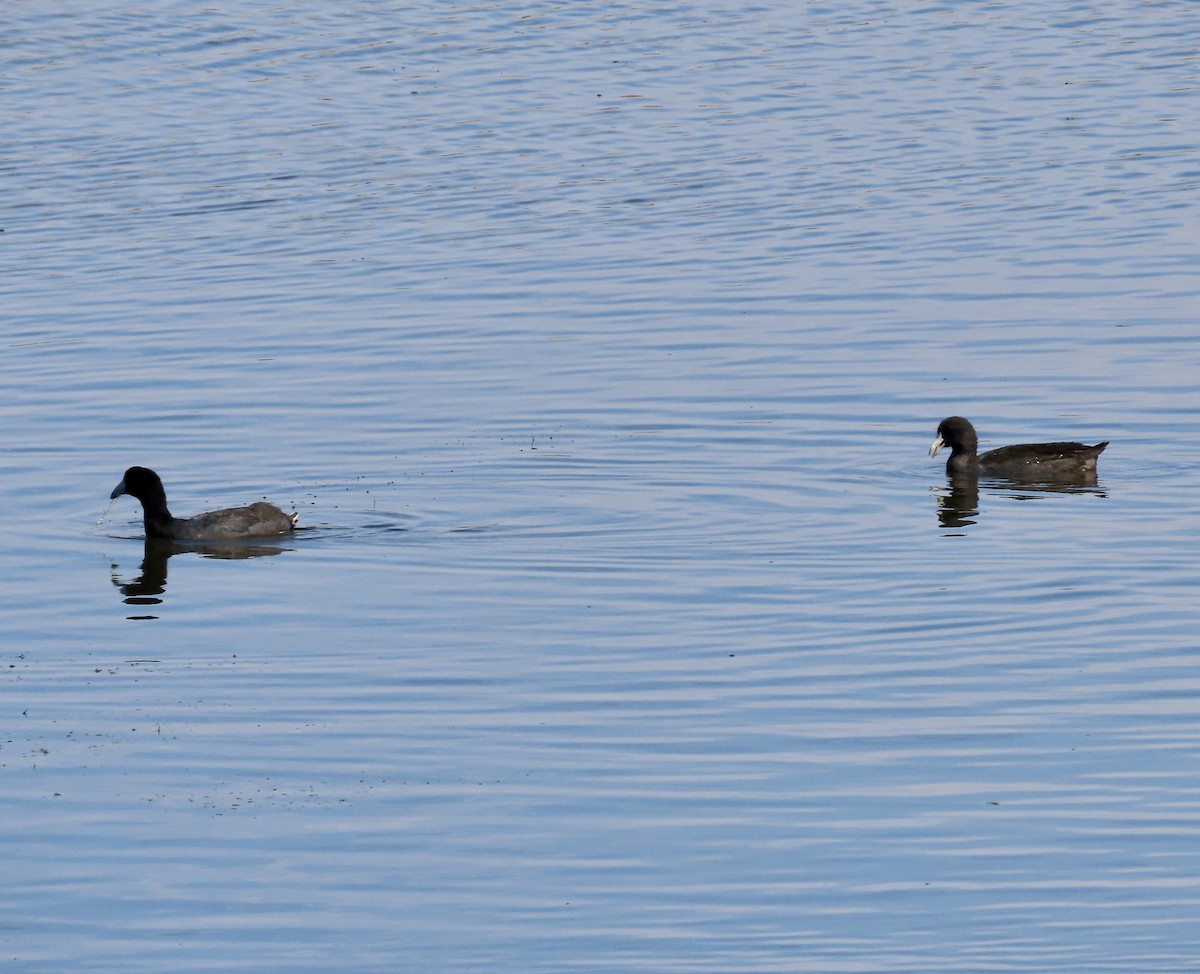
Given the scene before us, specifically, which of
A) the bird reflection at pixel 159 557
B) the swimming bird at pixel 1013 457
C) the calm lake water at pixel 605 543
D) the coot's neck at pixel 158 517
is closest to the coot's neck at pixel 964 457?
the swimming bird at pixel 1013 457

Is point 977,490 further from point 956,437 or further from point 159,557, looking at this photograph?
point 159,557

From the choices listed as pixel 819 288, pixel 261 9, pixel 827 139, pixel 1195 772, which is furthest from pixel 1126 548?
pixel 261 9

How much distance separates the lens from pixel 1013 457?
1925cm

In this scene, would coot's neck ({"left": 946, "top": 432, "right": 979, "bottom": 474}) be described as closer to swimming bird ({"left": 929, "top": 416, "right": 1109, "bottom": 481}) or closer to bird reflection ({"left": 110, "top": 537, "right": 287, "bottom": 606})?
swimming bird ({"left": 929, "top": 416, "right": 1109, "bottom": 481})

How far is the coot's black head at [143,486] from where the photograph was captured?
1800 cm

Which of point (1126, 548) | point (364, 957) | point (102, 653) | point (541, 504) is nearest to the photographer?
point (364, 957)

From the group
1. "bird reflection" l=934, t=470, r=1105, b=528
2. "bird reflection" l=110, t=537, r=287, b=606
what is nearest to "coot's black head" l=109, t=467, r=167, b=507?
"bird reflection" l=110, t=537, r=287, b=606

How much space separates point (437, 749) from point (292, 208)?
22.2 m

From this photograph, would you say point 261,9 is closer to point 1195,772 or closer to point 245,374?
point 245,374

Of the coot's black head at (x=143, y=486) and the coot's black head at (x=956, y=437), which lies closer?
the coot's black head at (x=143, y=486)

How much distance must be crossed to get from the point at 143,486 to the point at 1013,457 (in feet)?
22.8

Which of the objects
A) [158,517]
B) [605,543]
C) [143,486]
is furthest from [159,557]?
[605,543]

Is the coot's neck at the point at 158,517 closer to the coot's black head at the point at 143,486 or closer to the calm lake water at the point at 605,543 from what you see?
the coot's black head at the point at 143,486

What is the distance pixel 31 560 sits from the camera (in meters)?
17.1
